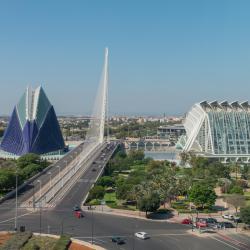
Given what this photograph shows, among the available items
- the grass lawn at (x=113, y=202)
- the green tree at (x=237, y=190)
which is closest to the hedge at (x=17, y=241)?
the grass lawn at (x=113, y=202)

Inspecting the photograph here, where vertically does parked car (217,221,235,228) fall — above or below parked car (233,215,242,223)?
below

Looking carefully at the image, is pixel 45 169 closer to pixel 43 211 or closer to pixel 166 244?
pixel 43 211

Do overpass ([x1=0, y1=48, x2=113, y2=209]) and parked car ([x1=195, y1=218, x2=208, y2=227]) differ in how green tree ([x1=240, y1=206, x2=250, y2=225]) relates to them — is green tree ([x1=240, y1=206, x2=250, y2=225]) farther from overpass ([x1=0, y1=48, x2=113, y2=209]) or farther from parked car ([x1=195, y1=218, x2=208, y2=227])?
overpass ([x1=0, y1=48, x2=113, y2=209])

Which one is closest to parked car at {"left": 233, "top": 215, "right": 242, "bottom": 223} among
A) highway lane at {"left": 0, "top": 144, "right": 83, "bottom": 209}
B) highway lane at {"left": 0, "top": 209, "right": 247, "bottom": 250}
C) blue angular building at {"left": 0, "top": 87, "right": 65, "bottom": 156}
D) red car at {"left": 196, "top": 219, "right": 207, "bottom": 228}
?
red car at {"left": 196, "top": 219, "right": 207, "bottom": 228}

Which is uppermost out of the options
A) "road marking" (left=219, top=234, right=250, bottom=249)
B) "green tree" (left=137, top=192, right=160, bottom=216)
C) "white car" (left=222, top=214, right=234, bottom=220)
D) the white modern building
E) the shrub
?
the white modern building

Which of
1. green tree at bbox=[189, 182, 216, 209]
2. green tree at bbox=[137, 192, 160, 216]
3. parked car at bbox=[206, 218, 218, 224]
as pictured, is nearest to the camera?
parked car at bbox=[206, 218, 218, 224]

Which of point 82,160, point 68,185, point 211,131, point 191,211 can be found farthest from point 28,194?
point 211,131

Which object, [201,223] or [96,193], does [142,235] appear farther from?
[96,193]
